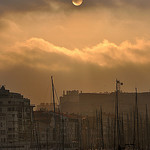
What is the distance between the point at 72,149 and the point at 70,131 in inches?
898

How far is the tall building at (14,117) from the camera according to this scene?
79188 millimetres

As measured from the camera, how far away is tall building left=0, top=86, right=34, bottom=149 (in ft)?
260

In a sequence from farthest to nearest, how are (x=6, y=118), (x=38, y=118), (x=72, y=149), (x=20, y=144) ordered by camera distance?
1. (x=38, y=118)
2. (x=6, y=118)
3. (x=20, y=144)
4. (x=72, y=149)

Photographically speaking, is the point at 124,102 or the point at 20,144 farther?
the point at 124,102

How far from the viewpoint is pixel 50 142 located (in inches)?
2734

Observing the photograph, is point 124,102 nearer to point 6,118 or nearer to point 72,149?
point 6,118

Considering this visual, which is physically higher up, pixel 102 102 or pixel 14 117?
pixel 102 102

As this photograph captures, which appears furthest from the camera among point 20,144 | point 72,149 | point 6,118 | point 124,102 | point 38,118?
point 124,102

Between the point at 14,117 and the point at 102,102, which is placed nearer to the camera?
the point at 14,117

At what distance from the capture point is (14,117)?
8144cm

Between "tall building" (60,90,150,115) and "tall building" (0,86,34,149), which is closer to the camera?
"tall building" (0,86,34,149)

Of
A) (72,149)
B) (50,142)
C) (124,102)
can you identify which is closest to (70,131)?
(50,142)

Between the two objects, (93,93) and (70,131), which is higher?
(93,93)

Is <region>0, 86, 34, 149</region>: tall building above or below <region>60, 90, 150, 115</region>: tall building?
below
